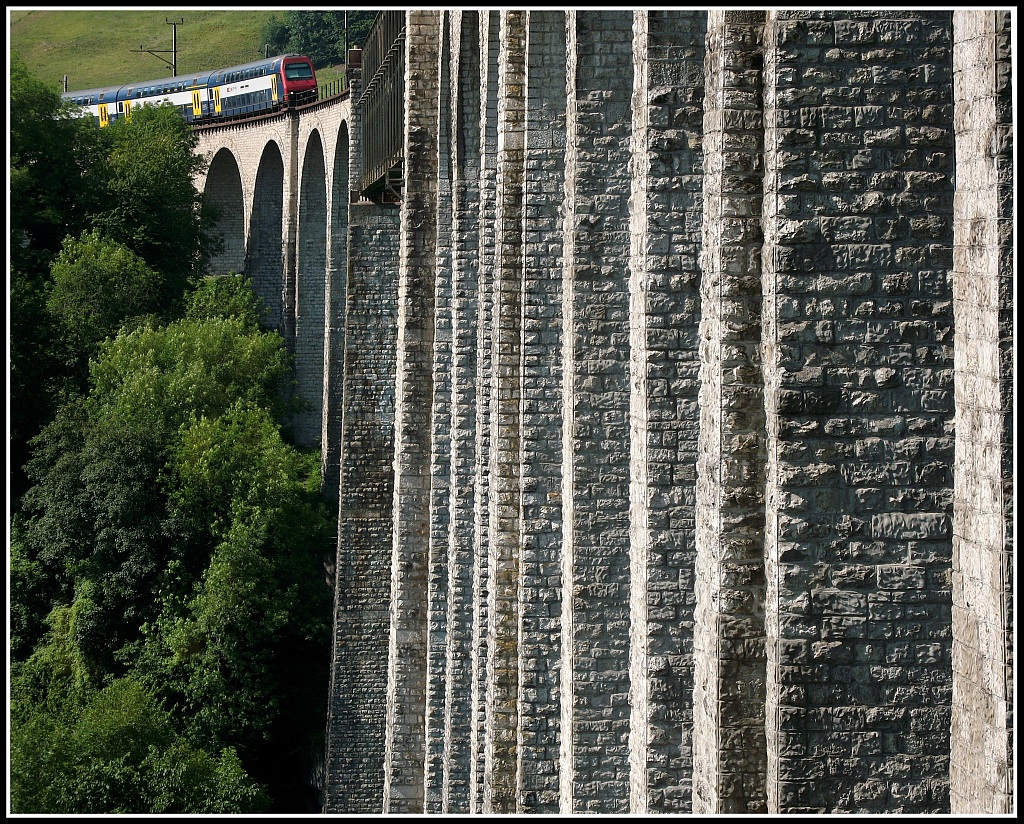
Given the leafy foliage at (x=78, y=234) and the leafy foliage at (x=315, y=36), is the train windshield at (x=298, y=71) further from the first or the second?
the leafy foliage at (x=315, y=36)

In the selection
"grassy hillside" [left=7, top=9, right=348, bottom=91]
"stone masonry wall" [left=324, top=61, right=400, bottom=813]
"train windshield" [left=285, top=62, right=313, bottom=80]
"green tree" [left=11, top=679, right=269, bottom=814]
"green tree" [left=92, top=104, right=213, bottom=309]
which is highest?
"grassy hillside" [left=7, top=9, right=348, bottom=91]

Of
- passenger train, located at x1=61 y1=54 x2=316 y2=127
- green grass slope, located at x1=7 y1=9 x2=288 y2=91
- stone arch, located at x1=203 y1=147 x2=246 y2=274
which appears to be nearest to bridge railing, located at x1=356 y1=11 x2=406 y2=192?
passenger train, located at x1=61 y1=54 x2=316 y2=127

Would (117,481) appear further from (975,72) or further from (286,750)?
(975,72)

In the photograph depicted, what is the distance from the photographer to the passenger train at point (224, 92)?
4156 cm

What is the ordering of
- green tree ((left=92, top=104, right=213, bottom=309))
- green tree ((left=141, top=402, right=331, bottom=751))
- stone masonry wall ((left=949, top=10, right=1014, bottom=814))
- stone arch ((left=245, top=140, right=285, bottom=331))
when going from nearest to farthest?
1. stone masonry wall ((left=949, top=10, right=1014, bottom=814))
2. green tree ((left=141, top=402, right=331, bottom=751))
3. green tree ((left=92, top=104, right=213, bottom=309))
4. stone arch ((left=245, top=140, right=285, bottom=331))

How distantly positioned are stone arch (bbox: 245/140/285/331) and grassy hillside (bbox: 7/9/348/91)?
4156 centimetres

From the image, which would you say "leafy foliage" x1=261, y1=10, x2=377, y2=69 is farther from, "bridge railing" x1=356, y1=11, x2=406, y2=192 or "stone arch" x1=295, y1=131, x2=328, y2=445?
"bridge railing" x1=356, y1=11, x2=406, y2=192

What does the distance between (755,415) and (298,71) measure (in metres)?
38.4

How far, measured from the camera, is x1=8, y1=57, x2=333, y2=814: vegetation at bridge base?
19906 mm

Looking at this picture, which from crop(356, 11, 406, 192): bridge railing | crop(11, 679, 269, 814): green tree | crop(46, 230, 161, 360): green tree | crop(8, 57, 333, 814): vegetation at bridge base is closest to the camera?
crop(11, 679, 269, 814): green tree

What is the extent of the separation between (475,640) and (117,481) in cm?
1306

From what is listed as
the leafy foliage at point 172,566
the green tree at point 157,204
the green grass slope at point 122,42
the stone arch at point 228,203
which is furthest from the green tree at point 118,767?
the green grass slope at point 122,42

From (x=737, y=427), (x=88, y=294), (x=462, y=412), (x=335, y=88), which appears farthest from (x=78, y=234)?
(x=737, y=427)

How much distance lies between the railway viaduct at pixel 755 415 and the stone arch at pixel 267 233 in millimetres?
32440
